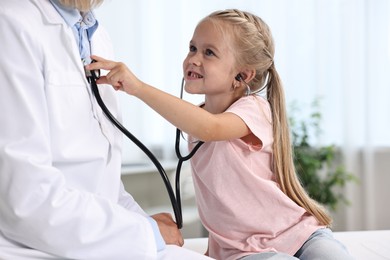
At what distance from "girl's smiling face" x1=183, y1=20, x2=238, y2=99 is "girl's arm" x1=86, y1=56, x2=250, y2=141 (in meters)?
0.14

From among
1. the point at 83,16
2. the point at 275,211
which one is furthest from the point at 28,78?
the point at 275,211

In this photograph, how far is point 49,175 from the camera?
106 centimetres

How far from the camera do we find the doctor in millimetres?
1038

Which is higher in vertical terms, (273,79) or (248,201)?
(273,79)

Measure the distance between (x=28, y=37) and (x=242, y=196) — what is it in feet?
2.61

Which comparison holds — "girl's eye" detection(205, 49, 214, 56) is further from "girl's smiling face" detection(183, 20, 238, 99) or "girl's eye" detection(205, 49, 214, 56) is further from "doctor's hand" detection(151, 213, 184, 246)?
"doctor's hand" detection(151, 213, 184, 246)

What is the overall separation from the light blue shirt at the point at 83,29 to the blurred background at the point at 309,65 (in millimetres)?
2602

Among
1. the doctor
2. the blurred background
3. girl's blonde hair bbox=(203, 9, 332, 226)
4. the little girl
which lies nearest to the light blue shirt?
the doctor

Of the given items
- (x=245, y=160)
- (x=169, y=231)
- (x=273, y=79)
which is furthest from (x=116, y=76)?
(x=273, y=79)

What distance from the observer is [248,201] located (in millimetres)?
1640

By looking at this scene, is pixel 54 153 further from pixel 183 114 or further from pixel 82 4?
pixel 183 114

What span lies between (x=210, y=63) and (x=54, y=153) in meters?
0.68

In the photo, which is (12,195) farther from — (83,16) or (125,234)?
(83,16)

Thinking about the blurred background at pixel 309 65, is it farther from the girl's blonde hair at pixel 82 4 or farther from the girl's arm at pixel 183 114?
the girl's blonde hair at pixel 82 4
